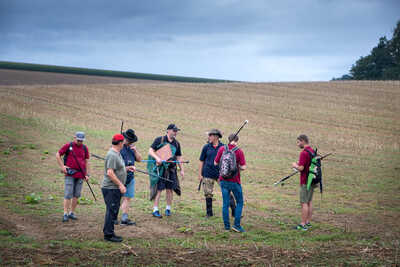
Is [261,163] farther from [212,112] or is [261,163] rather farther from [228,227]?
[212,112]

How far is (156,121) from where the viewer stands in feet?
92.1

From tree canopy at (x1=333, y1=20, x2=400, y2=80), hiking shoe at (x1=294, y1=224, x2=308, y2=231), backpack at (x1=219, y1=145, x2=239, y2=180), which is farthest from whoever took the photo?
tree canopy at (x1=333, y1=20, x2=400, y2=80)

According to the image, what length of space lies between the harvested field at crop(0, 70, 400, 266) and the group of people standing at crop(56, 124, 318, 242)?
416 millimetres

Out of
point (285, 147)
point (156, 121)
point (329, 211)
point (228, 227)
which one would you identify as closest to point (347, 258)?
point (228, 227)

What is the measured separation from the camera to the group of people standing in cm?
698

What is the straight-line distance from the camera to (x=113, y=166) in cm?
686

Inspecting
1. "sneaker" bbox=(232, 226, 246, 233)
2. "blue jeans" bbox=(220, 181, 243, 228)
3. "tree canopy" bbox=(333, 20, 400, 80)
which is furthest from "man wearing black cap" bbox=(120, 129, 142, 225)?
"tree canopy" bbox=(333, 20, 400, 80)

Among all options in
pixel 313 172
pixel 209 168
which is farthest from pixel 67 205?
pixel 313 172

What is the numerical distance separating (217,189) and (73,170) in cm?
614

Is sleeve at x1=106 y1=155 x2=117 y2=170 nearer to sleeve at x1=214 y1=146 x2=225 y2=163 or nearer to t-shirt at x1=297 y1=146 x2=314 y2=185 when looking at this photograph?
sleeve at x1=214 y1=146 x2=225 y2=163

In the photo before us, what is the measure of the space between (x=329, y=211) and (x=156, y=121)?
19268 millimetres

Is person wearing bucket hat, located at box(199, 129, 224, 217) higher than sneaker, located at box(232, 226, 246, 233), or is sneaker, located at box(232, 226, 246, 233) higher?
person wearing bucket hat, located at box(199, 129, 224, 217)

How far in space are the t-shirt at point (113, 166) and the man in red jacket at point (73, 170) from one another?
172 centimetres

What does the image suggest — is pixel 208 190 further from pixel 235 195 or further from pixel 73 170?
pixel 73 170
